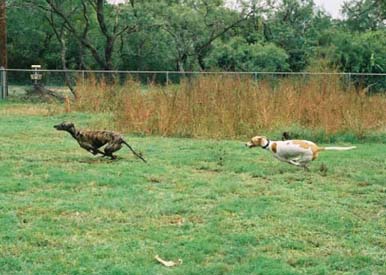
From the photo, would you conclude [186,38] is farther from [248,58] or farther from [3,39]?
[3,39]

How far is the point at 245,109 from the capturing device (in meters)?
11.7

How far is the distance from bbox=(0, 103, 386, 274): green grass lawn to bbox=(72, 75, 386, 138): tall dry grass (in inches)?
90.4

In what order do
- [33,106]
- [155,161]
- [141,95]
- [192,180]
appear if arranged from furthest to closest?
[33,106] < [141,95] < [155,161] < [192,180]

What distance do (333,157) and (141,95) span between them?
4896mm

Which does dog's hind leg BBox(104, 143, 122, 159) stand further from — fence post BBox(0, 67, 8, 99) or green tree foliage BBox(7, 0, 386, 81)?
green tree foliage BBox(7, 0, 386, 81)

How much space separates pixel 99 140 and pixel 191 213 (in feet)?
10.3

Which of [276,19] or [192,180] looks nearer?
[192,180]

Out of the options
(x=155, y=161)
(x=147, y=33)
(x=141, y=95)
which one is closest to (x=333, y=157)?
(x=155, y=161)

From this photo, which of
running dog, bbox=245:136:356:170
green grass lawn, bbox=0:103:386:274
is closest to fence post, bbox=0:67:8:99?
green grass lawn, bbox=0:103:386:274

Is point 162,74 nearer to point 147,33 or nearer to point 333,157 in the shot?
point 147,33

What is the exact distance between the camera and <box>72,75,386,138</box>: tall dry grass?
37.7 feet

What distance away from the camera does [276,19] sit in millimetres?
29188

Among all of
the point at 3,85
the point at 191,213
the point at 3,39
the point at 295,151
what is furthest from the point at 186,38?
the point at 191,213

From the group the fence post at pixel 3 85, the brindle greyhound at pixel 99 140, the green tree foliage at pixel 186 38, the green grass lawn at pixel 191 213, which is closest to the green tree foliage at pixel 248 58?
the green tree foliage at pixel 186 38
